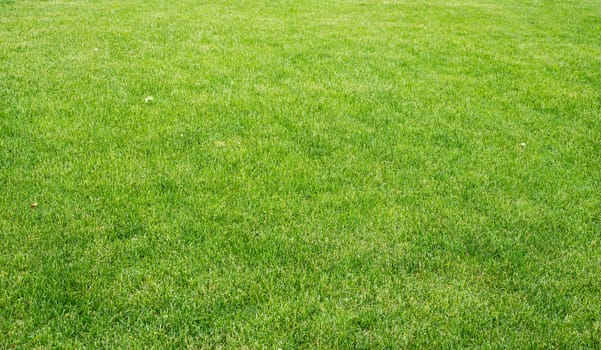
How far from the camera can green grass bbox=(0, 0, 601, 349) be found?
3.44 m

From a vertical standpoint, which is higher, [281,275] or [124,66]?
[124,66]

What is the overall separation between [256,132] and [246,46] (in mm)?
3381

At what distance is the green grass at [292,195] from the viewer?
3.44 meters

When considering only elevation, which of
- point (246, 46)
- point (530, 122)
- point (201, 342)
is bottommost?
point (201, 342)

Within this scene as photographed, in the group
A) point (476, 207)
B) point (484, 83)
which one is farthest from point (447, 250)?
Result: point (484, 83)

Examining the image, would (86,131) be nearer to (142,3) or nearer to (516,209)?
(516,209)

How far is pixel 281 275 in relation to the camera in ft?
12.5

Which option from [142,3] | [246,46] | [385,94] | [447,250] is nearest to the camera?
[447,250]

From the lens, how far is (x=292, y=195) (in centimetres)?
478

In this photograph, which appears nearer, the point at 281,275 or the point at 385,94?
the point at 281,275

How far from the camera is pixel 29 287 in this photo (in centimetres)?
356

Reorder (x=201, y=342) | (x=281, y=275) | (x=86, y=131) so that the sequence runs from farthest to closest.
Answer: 1. (x=86, y=131)
2. (x=281, y=275)
3. (x=201, y=342)

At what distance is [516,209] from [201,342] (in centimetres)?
298

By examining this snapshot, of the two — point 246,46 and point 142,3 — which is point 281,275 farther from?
point 142,3
